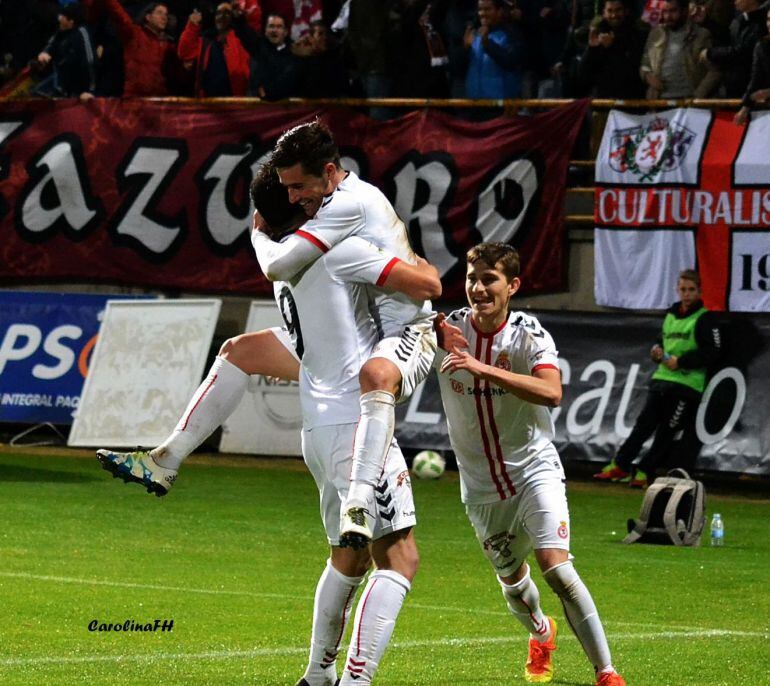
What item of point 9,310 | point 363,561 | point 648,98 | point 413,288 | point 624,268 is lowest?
point 9,310

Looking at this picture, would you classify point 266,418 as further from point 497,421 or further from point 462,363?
point 462,363

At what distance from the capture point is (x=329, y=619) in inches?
255

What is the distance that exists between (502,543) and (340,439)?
5.04 feet

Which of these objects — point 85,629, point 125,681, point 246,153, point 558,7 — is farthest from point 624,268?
point 125,681

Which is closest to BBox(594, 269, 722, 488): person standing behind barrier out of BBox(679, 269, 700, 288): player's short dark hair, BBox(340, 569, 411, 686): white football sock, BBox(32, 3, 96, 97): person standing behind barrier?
BBox(679, 269, 700, 288): player's short dark hair

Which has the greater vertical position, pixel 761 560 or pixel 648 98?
pixel 648 98

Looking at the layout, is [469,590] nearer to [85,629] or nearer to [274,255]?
[85,629]

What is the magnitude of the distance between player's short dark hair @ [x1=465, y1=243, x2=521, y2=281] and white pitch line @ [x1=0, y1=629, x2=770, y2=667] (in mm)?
1989

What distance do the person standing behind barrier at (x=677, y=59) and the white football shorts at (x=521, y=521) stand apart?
9901mm

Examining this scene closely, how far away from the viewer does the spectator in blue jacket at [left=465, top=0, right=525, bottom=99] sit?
1723 centimetres

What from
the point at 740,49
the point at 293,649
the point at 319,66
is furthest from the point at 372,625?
the point at 319,66

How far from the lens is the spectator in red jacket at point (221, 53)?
62.7 ft

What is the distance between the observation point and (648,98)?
16969 millimetres

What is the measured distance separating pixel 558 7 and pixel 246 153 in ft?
12.1
